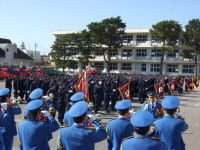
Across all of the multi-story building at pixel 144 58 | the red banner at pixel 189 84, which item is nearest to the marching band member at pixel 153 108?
the red banner at pixel 189 84

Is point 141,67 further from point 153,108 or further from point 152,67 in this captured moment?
point 153,108

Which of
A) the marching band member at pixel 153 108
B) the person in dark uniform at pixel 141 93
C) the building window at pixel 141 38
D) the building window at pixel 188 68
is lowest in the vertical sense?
the person in dark uniform at pixel 141 93

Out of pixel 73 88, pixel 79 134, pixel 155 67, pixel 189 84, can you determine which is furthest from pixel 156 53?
pixel 79 134

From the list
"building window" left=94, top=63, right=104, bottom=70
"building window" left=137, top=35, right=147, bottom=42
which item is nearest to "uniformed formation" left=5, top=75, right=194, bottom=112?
"building window" left=137, top=35, right=147, bottom=42

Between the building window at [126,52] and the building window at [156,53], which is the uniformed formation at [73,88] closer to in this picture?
the building window at [156,53]

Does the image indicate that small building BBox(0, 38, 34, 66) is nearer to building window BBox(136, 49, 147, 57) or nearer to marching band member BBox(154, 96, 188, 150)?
building window BBox(136, 49, 147, 57)

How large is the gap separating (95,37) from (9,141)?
132 ft

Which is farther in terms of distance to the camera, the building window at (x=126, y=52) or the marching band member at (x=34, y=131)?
the building window at (x=126, y=52)

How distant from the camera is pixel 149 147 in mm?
2699

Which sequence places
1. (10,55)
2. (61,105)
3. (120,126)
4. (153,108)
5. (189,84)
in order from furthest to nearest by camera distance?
(10,55) → (189,84) → (61,105) → (153,108) → (120,126)

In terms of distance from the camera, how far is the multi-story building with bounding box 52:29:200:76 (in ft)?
166

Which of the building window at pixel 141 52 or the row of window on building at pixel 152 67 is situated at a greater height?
the building window at pixel 141 52

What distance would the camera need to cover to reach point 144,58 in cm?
5253

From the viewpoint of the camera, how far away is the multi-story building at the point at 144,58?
5050 cm
